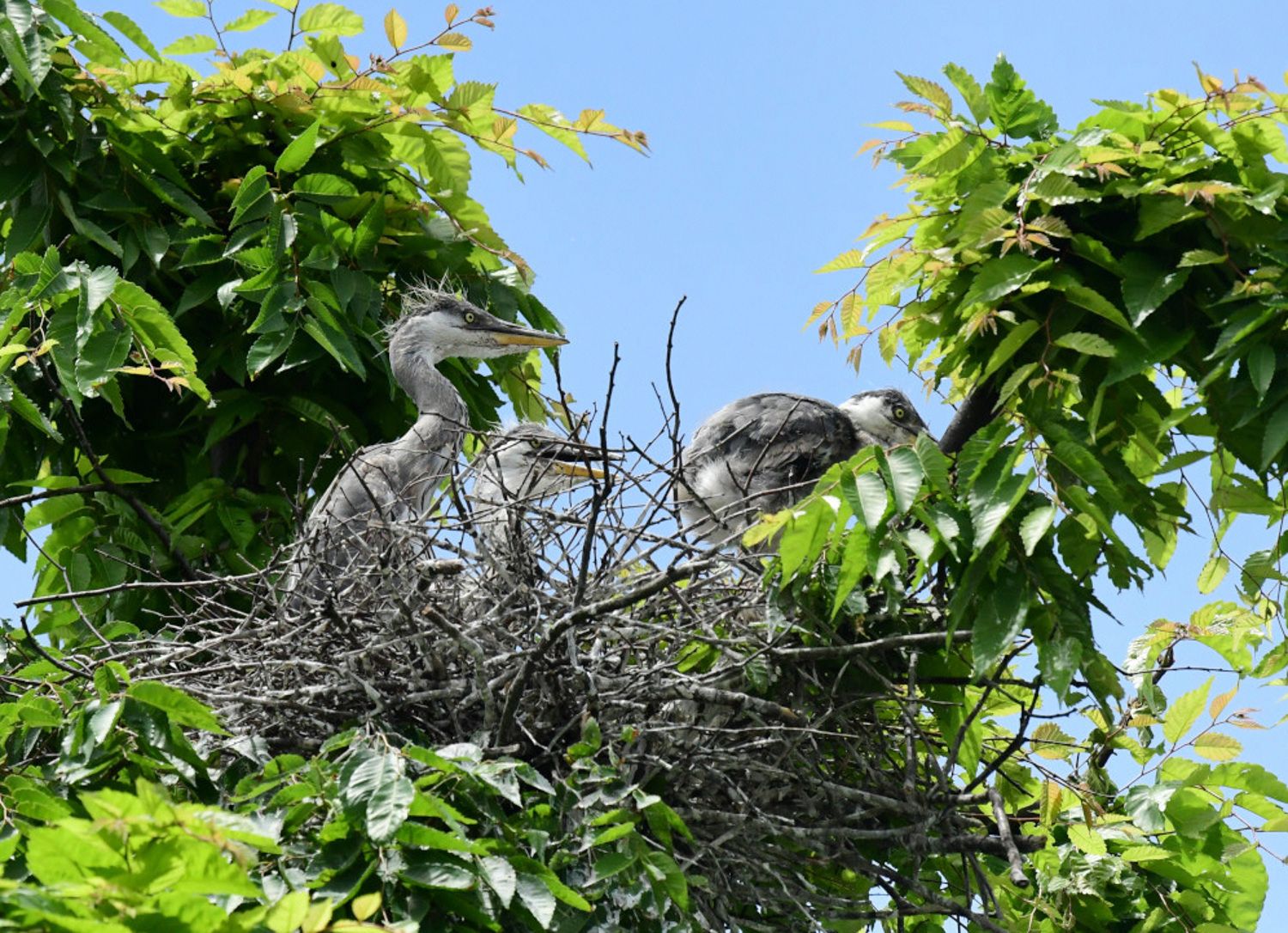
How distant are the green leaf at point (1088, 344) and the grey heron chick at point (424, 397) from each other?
1.55 m

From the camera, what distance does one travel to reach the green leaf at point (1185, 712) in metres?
3.89

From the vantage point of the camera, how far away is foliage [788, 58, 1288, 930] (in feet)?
11.3

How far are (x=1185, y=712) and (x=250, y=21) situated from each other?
3356 mm

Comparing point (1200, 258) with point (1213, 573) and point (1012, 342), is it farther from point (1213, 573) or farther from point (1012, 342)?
point (1213, 573)

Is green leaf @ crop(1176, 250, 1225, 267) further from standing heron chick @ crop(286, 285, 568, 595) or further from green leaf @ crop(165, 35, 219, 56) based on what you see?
green leaf @ crop(165, 35, 219, 56)

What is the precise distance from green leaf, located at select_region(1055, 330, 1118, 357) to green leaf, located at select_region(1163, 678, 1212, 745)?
0.80 metres

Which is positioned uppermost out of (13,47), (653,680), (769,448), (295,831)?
(769,448)

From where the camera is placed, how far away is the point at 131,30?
16.8ft

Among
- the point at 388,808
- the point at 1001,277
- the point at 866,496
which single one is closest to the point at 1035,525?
the point at 866,496

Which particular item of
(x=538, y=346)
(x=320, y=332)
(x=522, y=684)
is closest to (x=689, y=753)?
(x=522, y=684)

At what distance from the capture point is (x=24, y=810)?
3145mm

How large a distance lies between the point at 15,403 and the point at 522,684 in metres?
1.59

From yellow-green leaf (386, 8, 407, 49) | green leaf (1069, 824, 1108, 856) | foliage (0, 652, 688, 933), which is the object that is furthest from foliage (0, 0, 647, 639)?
green leaf (1069, 824, 1108, 856)

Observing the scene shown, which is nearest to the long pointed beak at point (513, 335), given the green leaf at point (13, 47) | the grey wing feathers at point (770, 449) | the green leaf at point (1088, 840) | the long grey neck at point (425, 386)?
the long grey neck at point (425, 386)
